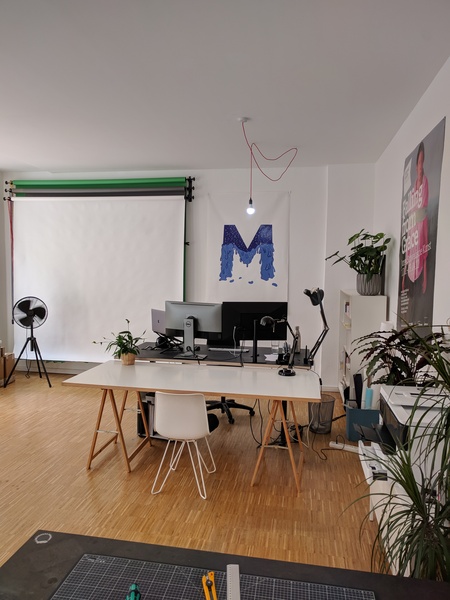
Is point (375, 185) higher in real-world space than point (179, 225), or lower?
higher

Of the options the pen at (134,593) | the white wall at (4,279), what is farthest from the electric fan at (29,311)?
the pen at (134,593)

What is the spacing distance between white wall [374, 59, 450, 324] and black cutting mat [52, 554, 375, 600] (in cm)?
197

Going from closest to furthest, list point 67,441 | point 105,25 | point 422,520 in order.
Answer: point 422,520, point 105,25, point 67,441

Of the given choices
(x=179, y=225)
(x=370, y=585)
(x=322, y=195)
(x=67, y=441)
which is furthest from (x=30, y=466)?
(x=322, y=195)

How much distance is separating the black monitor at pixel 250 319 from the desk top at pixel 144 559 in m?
2.90

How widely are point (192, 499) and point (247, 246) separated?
3.53 metres

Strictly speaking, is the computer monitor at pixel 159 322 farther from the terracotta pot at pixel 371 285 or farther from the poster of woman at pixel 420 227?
the poster of woman at pixel 420 227

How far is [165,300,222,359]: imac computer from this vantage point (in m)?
4.04

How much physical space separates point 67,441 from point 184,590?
331 centimetres

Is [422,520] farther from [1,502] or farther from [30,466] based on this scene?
[30,466]

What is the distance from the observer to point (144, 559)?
1099 mm

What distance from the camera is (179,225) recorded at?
5859mm

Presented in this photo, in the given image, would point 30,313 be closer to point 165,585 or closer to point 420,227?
point 420,227

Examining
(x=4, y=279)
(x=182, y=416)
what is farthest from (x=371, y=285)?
(x=4, y=279)
